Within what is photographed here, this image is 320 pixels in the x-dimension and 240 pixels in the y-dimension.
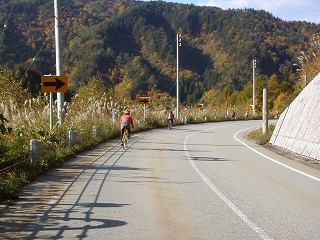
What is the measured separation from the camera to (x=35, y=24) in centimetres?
10431

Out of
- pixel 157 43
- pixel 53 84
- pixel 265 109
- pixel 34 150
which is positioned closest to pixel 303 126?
pixel 265 109

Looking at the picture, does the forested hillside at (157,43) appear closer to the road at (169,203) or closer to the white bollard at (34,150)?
the white bollard at (34,150)

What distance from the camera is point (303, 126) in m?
20.4

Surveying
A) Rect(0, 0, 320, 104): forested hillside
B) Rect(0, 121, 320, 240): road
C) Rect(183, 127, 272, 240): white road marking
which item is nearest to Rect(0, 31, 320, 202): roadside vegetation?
Rect(0, 121, 320, 240): road

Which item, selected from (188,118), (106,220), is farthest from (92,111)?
(188,118)

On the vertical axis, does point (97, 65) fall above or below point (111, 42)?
below

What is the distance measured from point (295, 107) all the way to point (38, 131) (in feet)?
44.1

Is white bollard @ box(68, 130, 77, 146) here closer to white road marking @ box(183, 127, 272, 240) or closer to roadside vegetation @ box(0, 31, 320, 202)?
roadside vegetation @ box(0, 31, 320, 202)

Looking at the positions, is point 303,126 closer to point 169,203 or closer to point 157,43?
point 169,203

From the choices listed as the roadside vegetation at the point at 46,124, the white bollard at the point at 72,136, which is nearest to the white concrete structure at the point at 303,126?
the roadside vegetation at the point at 46,124

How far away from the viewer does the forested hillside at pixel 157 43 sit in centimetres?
9900

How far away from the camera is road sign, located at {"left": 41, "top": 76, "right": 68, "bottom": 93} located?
19.1 m

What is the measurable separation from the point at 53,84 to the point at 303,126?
10.4 metres

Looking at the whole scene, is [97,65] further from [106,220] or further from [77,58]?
[106,220]
